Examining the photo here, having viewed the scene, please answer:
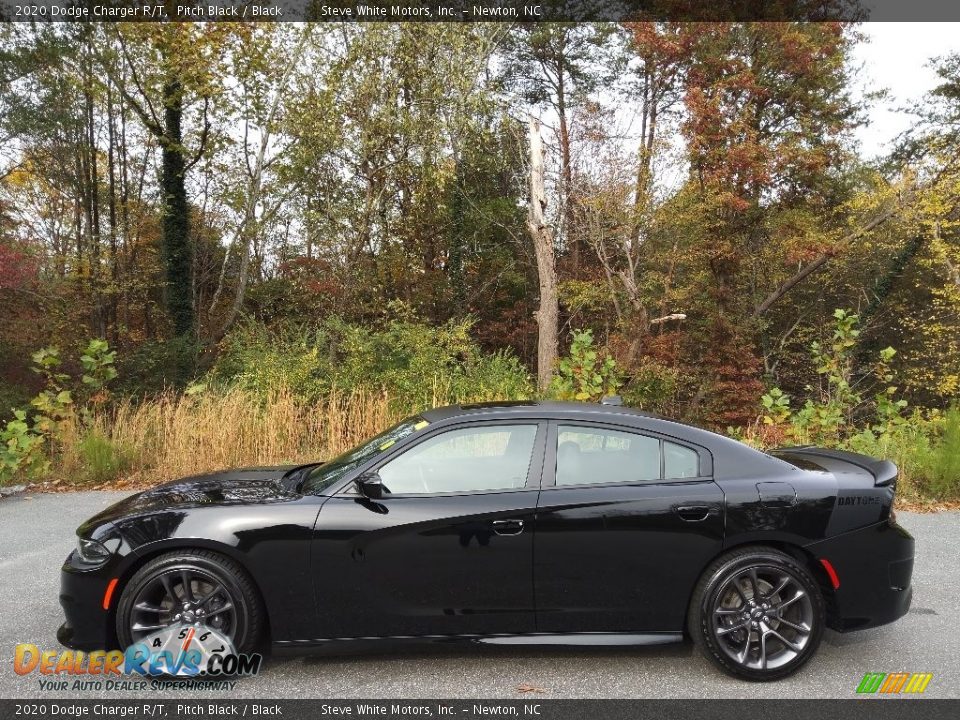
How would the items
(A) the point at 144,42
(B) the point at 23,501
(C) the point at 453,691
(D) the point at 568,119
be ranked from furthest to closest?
(D) the point at 568,119 → (A) the point at 144,42 → (B) the point at 23,501 → (C) the point at 453,691

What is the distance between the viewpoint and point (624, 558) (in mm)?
3363

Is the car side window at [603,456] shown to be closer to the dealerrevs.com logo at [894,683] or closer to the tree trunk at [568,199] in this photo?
the dealerrevs.com logo at [894,683]

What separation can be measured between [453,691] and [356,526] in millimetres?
914

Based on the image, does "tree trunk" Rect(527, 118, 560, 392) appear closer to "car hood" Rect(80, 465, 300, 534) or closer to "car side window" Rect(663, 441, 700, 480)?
"car hood" Rect(80, 465, 300, 534)

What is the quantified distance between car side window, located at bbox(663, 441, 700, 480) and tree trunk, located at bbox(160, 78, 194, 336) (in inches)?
660

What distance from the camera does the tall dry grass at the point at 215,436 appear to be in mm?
8383

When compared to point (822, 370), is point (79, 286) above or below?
above

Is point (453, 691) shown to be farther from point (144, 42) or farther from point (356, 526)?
point (144, 42)

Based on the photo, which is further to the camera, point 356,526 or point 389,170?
point 389,170

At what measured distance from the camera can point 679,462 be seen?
354cm

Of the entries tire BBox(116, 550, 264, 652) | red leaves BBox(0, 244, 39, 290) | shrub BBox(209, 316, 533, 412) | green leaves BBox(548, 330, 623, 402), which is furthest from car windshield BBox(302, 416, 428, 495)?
red leaves BBox(0, 244, 39, 290)

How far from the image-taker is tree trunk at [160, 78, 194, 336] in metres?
18.1

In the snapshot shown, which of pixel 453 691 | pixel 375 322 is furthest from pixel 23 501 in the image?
pixel 375 322

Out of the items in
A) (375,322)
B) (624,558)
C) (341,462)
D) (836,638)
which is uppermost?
(375,322)
